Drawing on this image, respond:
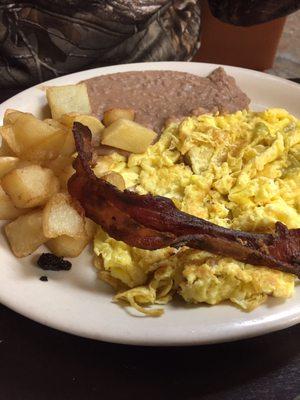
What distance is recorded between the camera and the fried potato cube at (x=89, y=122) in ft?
5.57

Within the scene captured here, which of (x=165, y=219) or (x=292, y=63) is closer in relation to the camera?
(x=165, y=219)

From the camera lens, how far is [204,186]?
1583mm

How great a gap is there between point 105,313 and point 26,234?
12.7 inches

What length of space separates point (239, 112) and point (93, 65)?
37.6 inches

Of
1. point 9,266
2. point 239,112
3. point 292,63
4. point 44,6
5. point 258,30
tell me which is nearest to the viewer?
point 9,266

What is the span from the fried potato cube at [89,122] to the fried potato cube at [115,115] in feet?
0.12

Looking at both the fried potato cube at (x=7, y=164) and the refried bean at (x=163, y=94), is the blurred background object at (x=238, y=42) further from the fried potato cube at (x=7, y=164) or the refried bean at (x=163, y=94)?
the fried potato cube at (x=7, y=164)

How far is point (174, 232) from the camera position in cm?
128

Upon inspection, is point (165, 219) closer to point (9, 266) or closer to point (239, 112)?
point (9, 266)

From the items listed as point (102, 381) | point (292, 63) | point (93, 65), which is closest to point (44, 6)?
point (93, 65)

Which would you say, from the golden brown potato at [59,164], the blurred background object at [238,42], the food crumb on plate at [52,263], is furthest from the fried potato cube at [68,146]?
the blurred background object at [238,42]

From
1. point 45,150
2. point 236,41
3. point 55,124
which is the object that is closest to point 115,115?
point 55,124

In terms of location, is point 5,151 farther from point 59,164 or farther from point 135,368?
point 135,368

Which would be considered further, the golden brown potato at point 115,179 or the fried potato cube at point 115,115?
the fried potato cube at point 115,115
